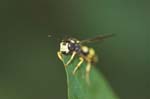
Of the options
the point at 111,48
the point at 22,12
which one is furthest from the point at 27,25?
the point at 111,48

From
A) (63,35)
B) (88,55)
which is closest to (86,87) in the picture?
(88,55)

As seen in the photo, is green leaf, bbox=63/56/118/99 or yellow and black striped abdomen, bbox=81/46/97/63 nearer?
green leaf, bbox=63/56/118/99

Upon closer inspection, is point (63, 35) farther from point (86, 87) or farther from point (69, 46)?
point (86, 87)

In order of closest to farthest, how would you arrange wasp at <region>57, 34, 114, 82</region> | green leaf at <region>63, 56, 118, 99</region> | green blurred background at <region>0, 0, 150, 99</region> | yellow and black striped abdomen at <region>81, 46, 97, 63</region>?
1. green leaf at <region>63, 56, 118, 99</region>
2. wasp at <region>57, 34, 114, 82</region>
3. yellow and black striped abdomen at <region>81, 46, 97, 63</region>
4. green blurred background at <region>0, 0, 150, 99</region>

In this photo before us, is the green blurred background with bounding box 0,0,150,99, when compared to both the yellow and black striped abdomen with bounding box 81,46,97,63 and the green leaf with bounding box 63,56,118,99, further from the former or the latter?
the green leaf with bounding box 63,56,118,99

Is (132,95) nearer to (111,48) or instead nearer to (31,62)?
(111,48)

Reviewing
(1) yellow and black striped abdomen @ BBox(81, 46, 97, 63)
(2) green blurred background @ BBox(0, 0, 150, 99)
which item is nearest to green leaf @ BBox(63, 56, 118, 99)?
(1) yellow and black striped abdomen @ BBox(81, 46, 97, 63)
